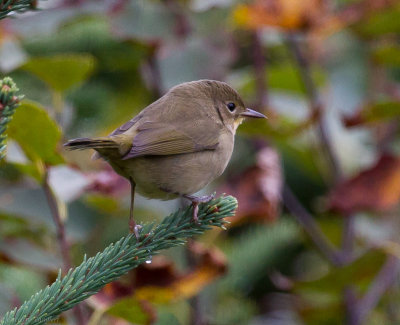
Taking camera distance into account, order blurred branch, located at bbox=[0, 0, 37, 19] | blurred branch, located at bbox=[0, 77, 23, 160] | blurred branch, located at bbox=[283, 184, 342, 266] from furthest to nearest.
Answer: blurred branch, located at bbox=[283, 184, 342, 266]
blurred branch, located at bbox=[0, 0, 37, 19]
blurred branch, located at bbox=[0, 77, 23, 160]

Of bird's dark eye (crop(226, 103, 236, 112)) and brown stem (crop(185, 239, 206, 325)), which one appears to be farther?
bird's dark eye (crop(226, 103, 236, 112))

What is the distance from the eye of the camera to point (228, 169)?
461cm

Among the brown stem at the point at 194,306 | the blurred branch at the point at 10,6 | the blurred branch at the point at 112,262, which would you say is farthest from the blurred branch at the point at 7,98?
the brown stem at the point at 194,306

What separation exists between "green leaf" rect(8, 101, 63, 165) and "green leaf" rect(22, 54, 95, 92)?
540 mm

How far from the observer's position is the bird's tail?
234cm

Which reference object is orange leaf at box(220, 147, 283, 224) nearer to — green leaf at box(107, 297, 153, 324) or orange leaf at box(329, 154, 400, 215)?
orange leaf at box(329, 154, 400, 215)

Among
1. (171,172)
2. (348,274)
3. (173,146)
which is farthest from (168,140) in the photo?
(348,274)

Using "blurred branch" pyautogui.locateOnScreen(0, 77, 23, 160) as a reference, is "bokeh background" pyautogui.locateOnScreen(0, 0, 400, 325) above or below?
below

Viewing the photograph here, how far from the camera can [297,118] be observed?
15.6 ft

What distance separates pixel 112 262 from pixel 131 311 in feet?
1.50

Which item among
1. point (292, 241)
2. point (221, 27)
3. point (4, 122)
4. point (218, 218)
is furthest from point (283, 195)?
point (4, 122)

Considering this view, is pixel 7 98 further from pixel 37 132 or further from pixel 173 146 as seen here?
pixel 173 146

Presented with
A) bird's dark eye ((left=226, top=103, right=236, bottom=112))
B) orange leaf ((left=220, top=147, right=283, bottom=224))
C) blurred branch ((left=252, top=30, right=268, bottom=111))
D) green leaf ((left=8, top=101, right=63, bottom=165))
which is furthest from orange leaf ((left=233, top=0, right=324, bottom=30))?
green leaf ((left=8, top=101, right=63, bottom=165))

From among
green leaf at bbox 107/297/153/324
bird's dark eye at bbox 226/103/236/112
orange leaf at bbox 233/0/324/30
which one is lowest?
green leaf at bbox 107/297/153/324
